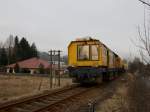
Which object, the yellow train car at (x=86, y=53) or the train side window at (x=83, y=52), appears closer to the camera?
the yellow train car at (x=86, y=53)

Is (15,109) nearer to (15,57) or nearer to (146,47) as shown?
(146,47)

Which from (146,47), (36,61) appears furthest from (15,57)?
(146,47)

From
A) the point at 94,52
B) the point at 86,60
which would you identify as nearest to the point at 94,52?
the point at 94,52

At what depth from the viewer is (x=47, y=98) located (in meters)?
15.1

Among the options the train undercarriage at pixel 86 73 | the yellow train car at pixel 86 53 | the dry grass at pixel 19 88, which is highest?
the yellow train car at pixel 86 53

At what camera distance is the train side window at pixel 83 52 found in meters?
22.9

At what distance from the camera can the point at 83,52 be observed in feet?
75.8

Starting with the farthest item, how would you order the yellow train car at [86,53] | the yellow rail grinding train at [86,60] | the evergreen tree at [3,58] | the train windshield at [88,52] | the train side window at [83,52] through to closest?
the evergreen tree at [3,58]
the train side window at [83,52]
the train windshield at [88,52]
the yellow train car at [86,53]
the yellow rail grinding train at [86,60]

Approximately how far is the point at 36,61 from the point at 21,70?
28.1ft

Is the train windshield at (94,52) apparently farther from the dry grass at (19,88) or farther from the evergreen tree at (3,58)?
the evergreen tree at (3,58)

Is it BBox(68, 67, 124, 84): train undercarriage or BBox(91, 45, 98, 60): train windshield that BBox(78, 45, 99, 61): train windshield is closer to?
BBox(91, 45, 98, 60): train windshield

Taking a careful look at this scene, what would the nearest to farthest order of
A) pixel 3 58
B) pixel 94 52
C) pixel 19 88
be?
1. pixel 94 52
2. pixel 19 88
3. pixel 3 58

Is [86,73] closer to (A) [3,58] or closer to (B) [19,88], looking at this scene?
(B) [19,88]

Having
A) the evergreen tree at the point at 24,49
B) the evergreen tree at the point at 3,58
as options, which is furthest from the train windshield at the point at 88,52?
the evergreen tree at the point at 24,49
